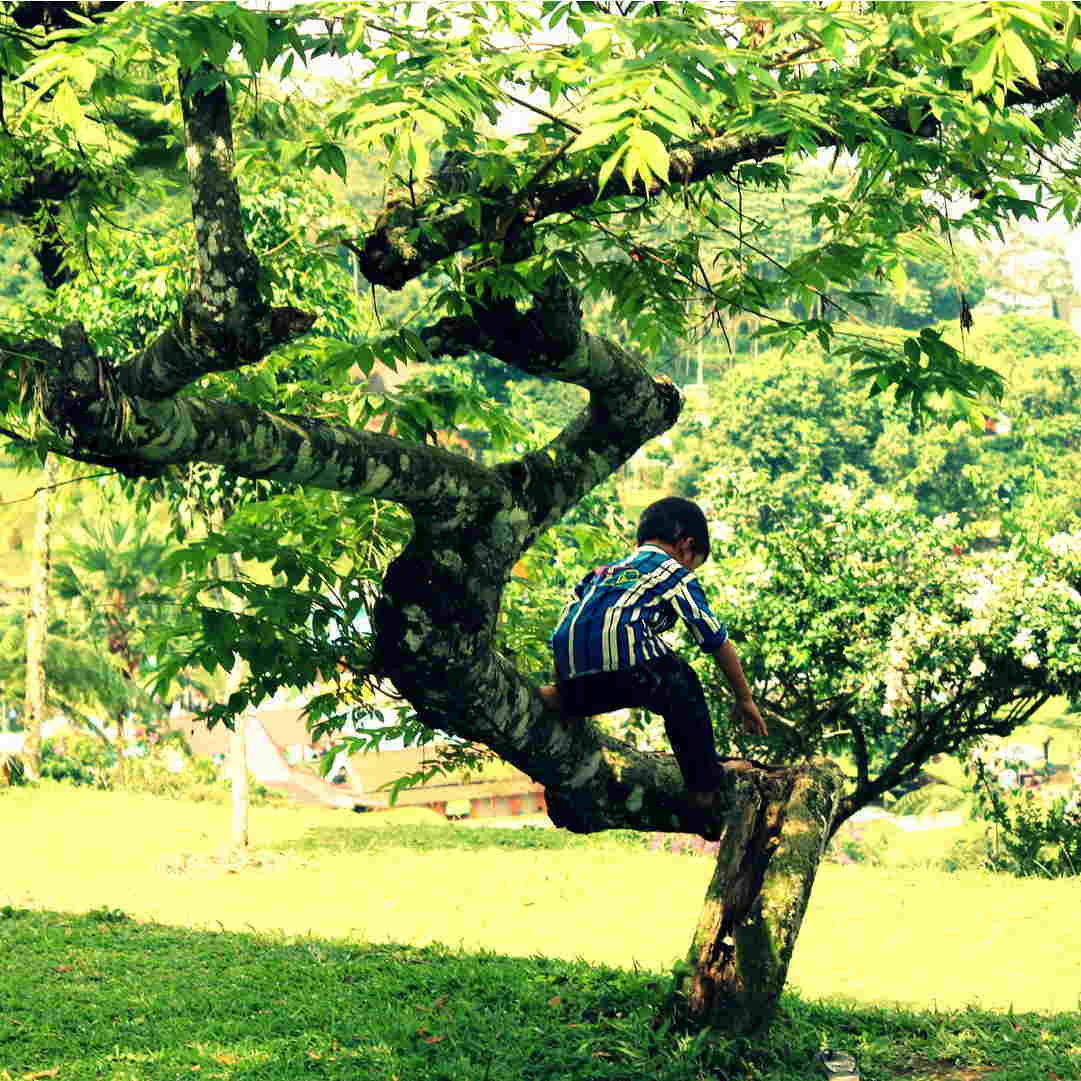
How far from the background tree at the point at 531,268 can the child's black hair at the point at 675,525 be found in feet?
1.18

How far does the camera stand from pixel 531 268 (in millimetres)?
5238

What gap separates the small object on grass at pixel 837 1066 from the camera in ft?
20.5

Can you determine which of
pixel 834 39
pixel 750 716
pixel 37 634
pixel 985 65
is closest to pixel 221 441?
pixel 834 39

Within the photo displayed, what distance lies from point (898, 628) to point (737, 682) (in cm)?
802

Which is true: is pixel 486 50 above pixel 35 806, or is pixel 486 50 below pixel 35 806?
above

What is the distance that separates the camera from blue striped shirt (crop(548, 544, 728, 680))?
17.2ft

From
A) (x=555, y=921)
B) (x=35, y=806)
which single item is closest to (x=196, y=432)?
(x=555, y=921)

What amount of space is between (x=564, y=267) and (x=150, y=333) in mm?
10747

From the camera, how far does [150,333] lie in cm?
1525

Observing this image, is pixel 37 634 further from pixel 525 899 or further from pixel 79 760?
pixel 525 899

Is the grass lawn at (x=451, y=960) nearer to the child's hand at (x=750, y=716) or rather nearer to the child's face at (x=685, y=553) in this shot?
the child's hand at (x=750, y=716)

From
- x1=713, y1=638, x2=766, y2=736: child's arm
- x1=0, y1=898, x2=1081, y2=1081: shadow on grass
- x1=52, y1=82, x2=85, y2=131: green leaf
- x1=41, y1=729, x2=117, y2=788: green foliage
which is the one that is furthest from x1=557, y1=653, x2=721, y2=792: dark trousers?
x1=41, y1=729, x2=117, y2=788: green foliage

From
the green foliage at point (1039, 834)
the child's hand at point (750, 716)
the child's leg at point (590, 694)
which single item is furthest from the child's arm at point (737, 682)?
the green foliage at point (1039, 834)

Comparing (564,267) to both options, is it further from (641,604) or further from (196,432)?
(196,432)
